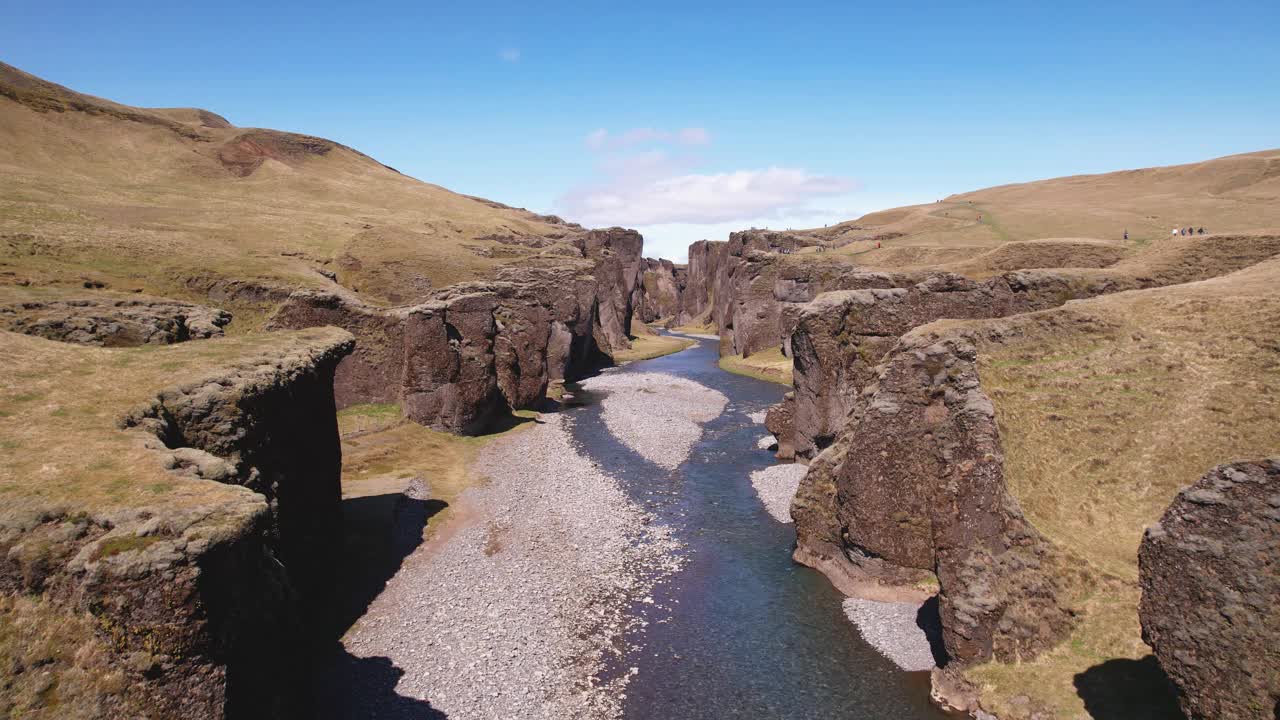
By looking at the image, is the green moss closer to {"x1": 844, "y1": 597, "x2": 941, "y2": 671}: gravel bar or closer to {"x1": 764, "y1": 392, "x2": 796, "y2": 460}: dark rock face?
{"x1": 844, "y1": 597, "x2": 941, "y2": 671}: gravel bar

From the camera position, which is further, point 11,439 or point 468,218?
point 468,218

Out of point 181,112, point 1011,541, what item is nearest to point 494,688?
point 1011,541

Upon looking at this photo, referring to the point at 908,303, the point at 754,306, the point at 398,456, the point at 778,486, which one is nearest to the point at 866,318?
the point at 908,303

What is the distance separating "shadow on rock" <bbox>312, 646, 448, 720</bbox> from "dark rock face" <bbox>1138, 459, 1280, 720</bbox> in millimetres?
16886

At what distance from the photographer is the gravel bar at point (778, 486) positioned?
33.2 m

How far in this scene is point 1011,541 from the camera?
18.1 meters

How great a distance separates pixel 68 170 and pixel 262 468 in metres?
106

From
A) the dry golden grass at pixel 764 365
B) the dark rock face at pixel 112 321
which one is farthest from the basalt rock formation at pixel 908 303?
the dry golden grass at pixel 764 365

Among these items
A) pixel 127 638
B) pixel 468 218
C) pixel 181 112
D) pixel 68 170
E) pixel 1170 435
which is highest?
pixel 181 112

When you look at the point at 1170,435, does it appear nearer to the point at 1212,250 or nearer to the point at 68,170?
the point at 1212,250

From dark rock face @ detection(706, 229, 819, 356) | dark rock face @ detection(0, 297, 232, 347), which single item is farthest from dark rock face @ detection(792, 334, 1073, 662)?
dark rock face @ detection(706, 229, 819, 356)

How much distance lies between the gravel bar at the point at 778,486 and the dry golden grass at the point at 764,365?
31.7 meters

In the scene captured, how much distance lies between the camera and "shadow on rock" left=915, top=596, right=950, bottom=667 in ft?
64.8

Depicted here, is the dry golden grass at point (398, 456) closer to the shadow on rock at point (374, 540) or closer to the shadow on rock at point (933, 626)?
the shadow on rock at point (374, 540)
